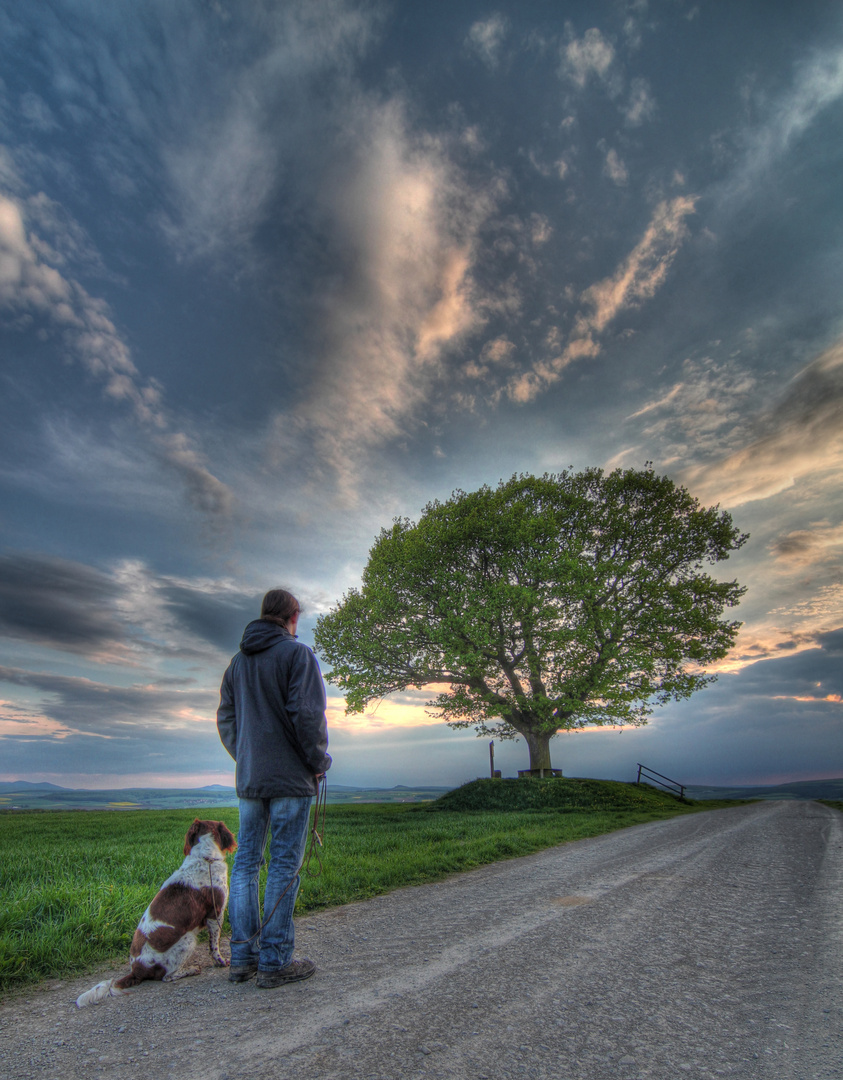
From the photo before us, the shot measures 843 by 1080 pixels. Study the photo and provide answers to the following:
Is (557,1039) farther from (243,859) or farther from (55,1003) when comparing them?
(55,1003)

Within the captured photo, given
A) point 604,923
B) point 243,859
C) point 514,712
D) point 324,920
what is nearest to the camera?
point 243,859

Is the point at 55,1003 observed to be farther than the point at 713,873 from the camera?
No

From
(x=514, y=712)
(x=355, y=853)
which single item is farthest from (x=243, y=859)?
(x=514, y=712)

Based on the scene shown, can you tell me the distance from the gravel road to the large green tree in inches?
593

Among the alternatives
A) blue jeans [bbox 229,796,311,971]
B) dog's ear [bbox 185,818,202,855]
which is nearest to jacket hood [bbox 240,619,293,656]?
blue jeans [bbox 229,796,311,971]

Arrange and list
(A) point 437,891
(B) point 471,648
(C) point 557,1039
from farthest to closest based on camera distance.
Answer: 1. (B) point 471,648
2. (A) point 437,891
3. (C) point 557,1039

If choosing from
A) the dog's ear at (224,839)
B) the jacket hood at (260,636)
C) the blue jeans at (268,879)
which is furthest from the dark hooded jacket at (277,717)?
the dog's ear at (224,839)

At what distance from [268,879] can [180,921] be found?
2.75 ft

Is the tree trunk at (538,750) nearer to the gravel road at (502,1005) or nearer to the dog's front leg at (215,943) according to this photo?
the gravel road at (502,1005)

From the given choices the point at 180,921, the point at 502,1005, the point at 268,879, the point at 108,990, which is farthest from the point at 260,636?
the point at 502,1005

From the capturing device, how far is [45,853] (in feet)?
29.8

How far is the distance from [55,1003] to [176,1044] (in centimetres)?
132

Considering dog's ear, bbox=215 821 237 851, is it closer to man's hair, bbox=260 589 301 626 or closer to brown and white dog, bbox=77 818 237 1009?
brown and white dog, bbox=77 818 237 1009

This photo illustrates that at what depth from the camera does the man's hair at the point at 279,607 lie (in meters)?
4.41
